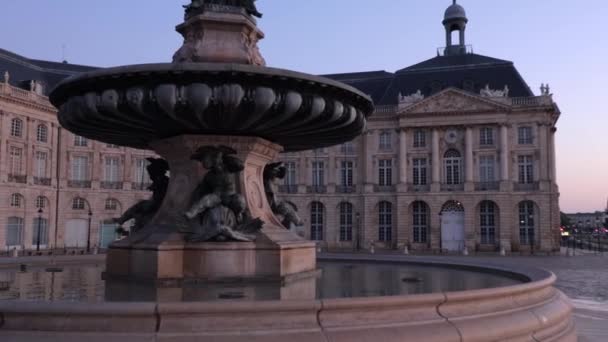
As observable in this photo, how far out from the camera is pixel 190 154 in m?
8.46

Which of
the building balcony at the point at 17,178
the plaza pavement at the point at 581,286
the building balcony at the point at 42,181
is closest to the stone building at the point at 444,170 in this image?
the plaza pavement at the point at 581,286

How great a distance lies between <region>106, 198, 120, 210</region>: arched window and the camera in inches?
2078

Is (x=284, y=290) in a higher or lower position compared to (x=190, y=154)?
lower

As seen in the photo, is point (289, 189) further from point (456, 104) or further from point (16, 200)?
point (16, 200)

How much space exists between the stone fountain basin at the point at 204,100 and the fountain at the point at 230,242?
0.05 ft

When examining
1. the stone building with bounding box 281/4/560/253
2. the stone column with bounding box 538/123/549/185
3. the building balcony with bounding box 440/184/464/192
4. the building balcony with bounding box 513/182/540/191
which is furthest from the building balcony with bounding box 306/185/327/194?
the stone column with bounding box 538/123/549/185

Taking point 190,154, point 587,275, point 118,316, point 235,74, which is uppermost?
point 235,74

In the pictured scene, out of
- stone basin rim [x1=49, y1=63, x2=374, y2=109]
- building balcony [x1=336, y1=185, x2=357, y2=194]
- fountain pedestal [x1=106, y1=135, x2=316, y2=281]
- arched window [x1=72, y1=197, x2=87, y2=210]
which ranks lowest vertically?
fountain pedestal [x1=106, y1=135, x2=316, y2=281]

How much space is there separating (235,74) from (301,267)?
2.85 metres

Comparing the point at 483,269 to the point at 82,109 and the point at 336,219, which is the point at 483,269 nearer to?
the point at 82,109

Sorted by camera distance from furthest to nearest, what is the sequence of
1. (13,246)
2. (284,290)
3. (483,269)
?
(13,246), (483,269), (284,290)

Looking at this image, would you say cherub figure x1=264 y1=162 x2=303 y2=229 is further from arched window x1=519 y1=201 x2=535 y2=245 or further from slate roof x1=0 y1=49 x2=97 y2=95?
arched window x1=519 y1=201 x2=535 y2=245

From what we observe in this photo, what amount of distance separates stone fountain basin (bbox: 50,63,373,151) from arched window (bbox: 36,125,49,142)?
44.7 metres

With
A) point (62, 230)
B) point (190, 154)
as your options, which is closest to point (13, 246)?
point (62, 230)
